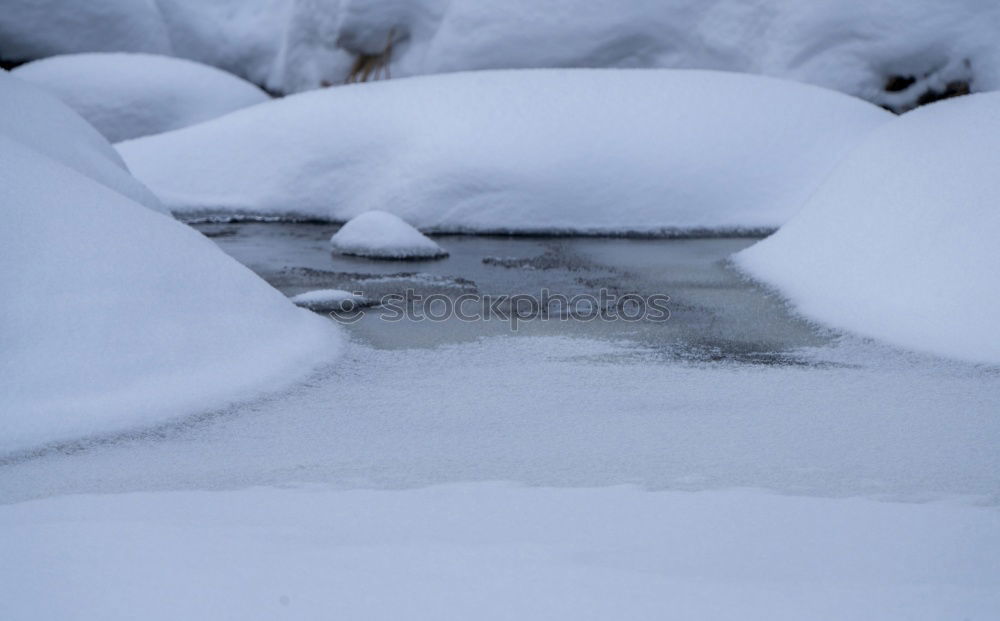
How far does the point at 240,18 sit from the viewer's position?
12.0 metres

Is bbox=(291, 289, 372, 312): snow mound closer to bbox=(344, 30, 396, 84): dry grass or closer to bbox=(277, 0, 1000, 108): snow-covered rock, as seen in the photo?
bbox=(277, 0, 1000, 108): snow-covered rock

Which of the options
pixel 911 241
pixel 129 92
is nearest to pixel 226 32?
pixel 129 92

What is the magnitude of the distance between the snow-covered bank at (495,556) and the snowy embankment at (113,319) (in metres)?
0.55

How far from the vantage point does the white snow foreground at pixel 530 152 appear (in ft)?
19.9

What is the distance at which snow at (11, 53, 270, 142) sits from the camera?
9344mm

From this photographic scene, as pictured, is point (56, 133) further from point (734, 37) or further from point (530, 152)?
point (734, 37)

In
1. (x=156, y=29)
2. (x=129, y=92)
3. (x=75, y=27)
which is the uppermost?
(x=156, y=29)

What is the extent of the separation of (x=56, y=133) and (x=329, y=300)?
1.08 metres

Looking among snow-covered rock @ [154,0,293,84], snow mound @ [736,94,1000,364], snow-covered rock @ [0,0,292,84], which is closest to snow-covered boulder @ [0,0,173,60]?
snow-covered rock @ [0,0,292,84]

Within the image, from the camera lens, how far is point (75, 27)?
11086 mm

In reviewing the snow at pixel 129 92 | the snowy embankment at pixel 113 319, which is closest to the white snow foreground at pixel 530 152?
the snow at pixel 129 92

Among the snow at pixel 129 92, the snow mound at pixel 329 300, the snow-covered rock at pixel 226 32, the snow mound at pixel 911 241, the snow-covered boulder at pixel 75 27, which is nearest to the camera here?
the snow mound at pixel 911 241

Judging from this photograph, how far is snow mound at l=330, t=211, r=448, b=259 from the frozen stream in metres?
1.66

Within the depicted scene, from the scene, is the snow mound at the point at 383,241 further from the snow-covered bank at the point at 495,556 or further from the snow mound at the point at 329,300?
the snow-covered bank at the point at 495,556
